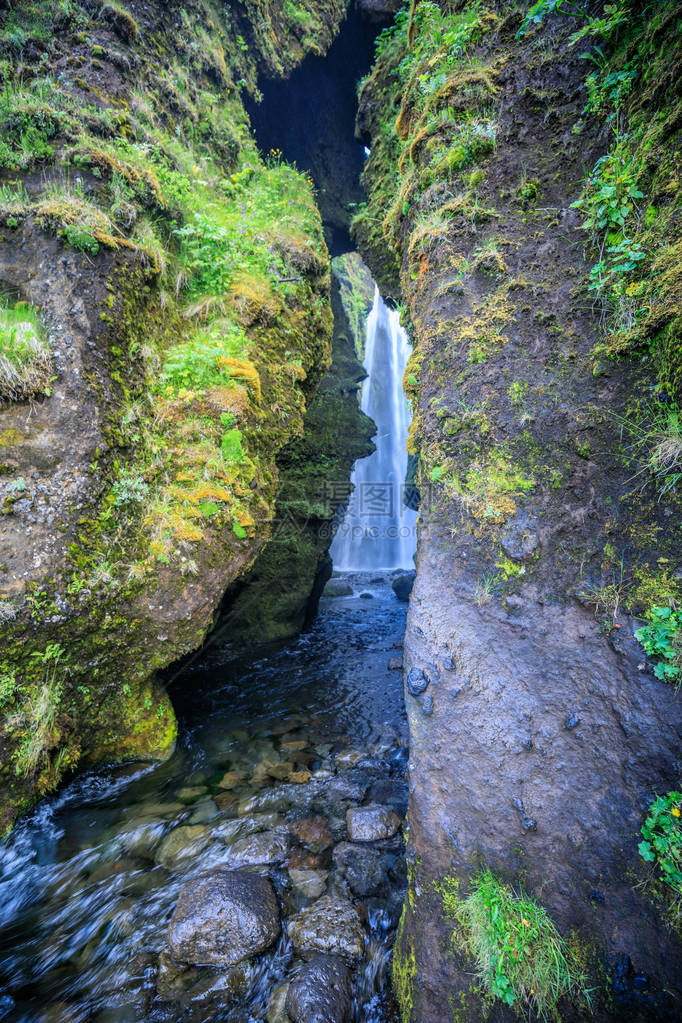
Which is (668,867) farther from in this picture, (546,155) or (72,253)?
(72,253)

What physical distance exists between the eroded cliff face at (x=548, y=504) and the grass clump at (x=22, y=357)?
3.38m

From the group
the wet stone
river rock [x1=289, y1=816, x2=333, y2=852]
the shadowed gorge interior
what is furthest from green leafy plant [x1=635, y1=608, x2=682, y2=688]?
river rock [x1=289, y1=816, x2=333, y2=852]

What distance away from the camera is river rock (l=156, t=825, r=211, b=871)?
3.39 metres

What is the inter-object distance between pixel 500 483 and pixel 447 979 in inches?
116

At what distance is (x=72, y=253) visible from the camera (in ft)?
12.2

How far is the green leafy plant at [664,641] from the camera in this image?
2.14 meters

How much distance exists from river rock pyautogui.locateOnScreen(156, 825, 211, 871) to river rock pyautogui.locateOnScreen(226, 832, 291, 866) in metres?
0.31

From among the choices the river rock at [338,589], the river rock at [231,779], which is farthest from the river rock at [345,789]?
the river rock at [338,589]

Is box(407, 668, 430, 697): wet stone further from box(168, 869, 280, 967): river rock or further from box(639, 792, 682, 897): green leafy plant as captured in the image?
box(168, 869, 280, 967): river rock

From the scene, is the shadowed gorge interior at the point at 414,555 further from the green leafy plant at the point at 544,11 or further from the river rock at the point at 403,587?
the river rock at the point at 403,587

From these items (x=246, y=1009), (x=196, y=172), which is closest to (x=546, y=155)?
(x=196, y=172)

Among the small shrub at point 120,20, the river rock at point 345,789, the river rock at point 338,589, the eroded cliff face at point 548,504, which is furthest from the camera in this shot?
the river rock at point 338,589

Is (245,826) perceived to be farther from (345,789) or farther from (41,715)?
(41,715)

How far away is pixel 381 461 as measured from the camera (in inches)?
991
